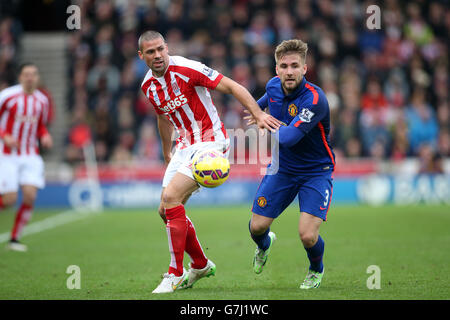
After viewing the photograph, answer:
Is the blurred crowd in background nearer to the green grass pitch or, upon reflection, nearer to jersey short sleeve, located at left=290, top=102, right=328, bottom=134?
the green grass pitch

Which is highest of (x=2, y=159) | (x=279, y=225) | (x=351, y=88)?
(x=351, y=88)

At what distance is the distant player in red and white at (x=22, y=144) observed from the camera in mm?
10203

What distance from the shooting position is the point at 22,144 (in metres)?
10.4

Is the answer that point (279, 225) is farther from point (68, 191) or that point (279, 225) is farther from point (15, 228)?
point (68, 191)

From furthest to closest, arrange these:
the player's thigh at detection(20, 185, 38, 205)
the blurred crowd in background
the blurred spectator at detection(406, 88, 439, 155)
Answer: the blurred spectator at detection(406, 88, 439, 155), the blurred crowd in background, the player's thigh at detection(20, 185, 38, 205)

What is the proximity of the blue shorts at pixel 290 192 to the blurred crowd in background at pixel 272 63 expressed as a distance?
10.9m

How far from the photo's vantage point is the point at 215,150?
6.33 m

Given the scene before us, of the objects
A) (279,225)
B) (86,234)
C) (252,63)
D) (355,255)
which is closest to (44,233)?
(86,234)

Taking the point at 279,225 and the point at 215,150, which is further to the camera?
the point at 279,225

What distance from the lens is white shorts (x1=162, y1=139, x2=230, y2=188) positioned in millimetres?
6301

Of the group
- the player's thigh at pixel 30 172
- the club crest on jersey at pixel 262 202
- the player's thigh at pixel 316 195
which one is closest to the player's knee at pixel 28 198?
the player's thigh at pixel 30 172

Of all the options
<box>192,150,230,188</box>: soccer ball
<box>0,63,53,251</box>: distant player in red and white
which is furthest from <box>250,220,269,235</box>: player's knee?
<box>0,63,53,251</box>: distant player in red and white

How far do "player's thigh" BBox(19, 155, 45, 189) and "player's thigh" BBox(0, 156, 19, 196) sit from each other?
0.33ft

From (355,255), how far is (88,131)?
10.8 meters
